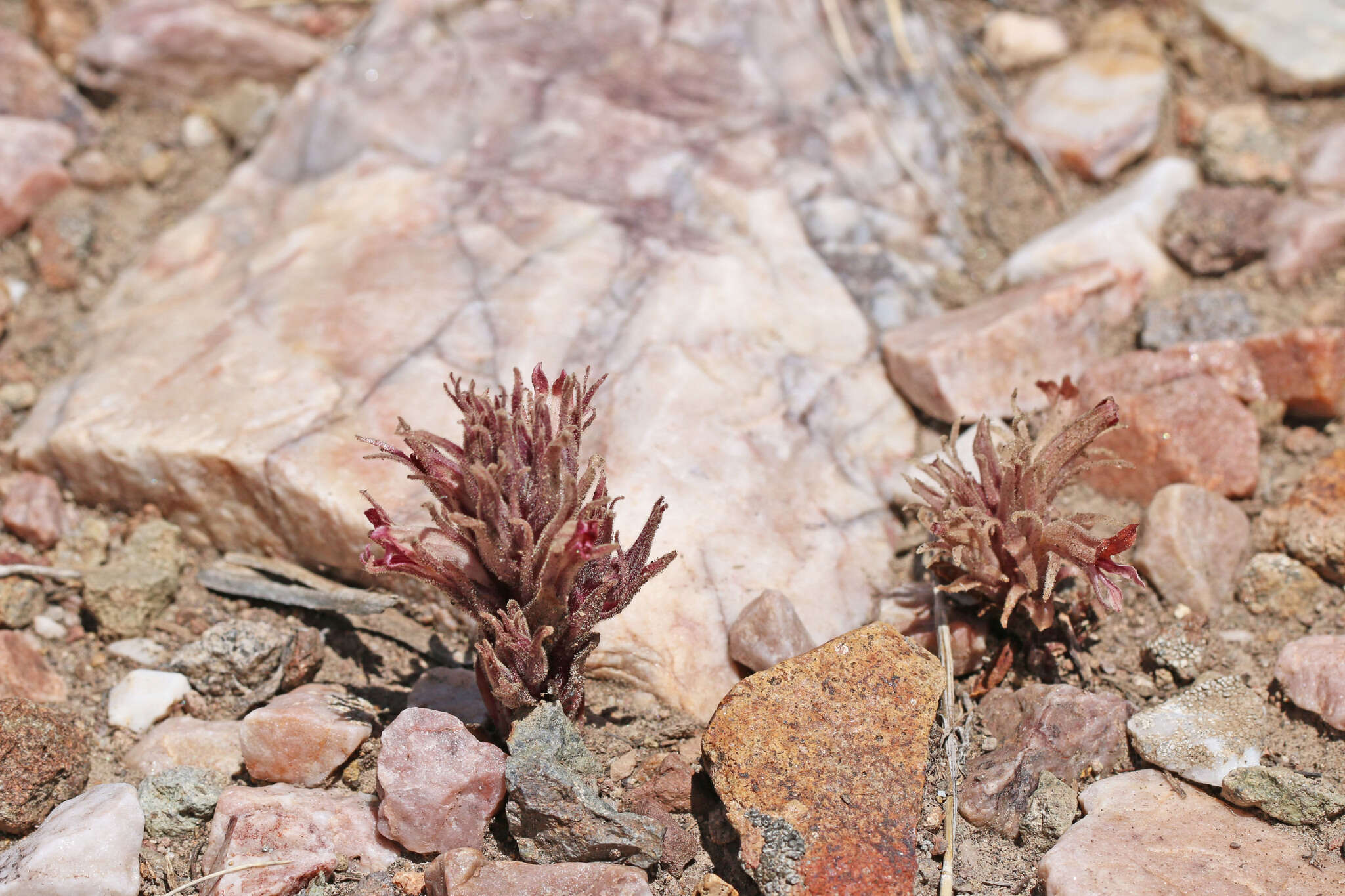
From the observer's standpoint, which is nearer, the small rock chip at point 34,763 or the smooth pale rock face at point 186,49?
the small rock chip at point 34,763

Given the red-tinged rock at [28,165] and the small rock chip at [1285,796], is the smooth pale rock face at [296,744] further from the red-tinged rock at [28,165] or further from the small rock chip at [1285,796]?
the red-tinged rock at [28,165]

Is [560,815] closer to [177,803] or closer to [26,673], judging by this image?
[177,803]

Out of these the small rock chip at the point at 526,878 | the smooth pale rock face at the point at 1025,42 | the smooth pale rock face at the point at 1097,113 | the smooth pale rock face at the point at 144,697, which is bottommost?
the small rock chip at the point at 526,878

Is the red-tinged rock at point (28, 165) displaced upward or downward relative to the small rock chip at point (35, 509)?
upward

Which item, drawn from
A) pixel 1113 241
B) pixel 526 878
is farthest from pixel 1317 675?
pixel 526 878

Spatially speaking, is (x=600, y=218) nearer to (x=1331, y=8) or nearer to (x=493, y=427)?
(x=493, y=427)

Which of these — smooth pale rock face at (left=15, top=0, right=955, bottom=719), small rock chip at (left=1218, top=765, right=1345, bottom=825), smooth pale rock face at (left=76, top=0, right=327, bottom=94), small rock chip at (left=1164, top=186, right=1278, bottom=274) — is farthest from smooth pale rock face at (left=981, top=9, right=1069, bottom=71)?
small rock chip at (left=1218, top=765, right=1345, bottom=825)

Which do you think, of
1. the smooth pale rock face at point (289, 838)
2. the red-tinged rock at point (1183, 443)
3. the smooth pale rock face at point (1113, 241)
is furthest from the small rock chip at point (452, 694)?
the smooth pale rock face at point (1113, 241)
